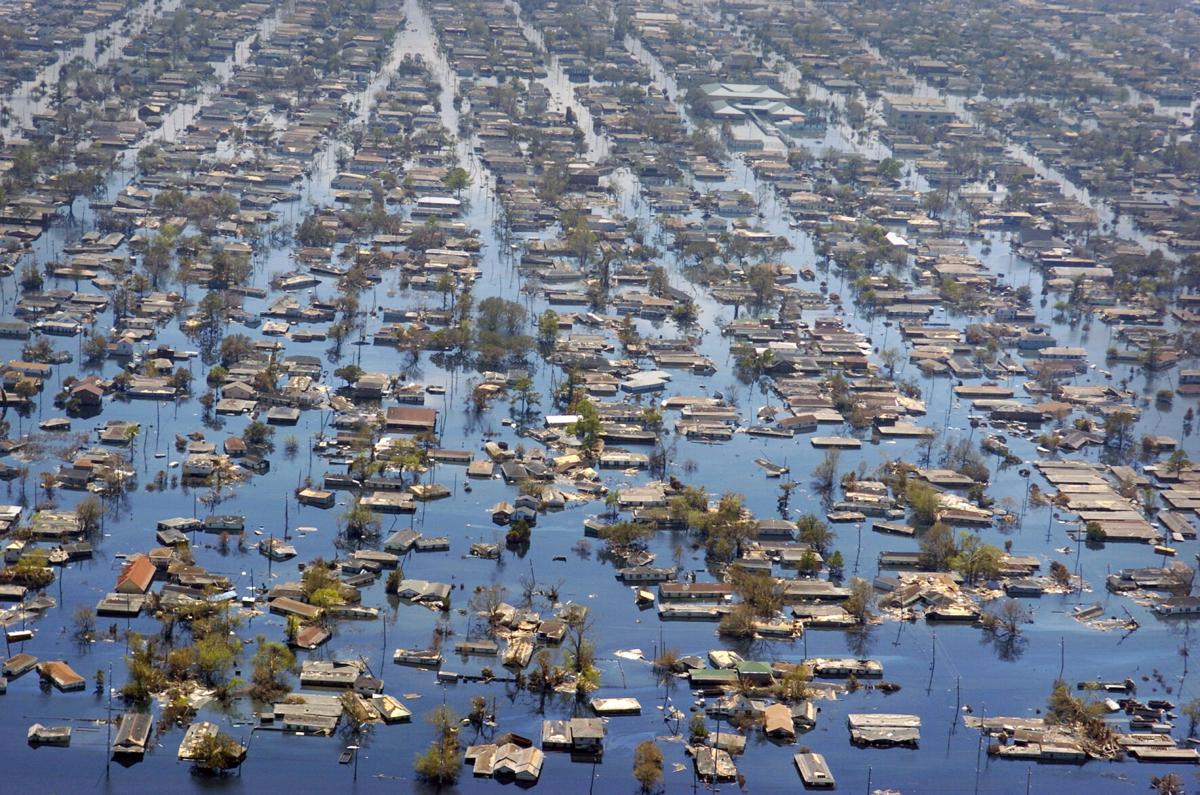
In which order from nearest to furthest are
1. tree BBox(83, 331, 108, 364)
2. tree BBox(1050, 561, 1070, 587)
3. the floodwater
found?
the floodwater, tree BBox(1050, 561, 1070, 587), tree BBox(83, 331, 108, 364)

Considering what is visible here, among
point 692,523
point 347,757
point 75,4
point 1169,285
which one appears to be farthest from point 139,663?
point 75,4

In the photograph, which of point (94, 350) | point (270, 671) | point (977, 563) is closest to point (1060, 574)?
point (977, 563)

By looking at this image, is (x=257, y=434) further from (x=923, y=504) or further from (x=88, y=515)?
(x=923, y=504)

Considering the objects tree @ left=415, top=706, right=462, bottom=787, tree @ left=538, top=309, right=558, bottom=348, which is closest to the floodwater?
tree @ left=415, top=706, right=462, bottom=787

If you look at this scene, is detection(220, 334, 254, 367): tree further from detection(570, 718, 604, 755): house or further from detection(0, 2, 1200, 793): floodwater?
detection(570, 718, 604, 755): house

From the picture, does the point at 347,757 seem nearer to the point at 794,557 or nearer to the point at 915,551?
the point at 794,557

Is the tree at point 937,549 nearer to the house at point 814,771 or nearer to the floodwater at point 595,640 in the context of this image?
the floodwater at point 595,640

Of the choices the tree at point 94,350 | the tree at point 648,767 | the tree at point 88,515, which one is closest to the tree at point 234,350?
the tree at point 94,350
